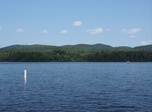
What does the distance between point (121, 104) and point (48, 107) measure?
385 inches

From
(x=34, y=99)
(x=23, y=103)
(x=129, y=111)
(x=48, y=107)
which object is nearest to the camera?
(x=129, y=111)

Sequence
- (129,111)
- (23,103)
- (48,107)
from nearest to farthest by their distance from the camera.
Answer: (129,111)
(48,107)
(23,103)

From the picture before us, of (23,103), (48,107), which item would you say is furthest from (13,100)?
(48,107)

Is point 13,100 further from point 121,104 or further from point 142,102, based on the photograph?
point 142,102

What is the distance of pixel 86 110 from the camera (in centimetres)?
3491

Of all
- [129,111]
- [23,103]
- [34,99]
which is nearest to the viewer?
[129,111]

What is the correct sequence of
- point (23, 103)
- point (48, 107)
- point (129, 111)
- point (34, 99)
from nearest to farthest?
point (129, 111), point (48, 107), point (23, 103), point (34, 99)

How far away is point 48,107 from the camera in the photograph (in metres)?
36.8

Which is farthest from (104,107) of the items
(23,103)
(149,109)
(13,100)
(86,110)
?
(13,100)

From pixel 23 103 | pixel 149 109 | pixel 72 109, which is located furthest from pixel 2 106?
pixel 149 109

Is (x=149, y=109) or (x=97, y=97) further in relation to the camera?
(x=97, y=97)

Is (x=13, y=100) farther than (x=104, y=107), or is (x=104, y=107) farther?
(x=13, y=100)

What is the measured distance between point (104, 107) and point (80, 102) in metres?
4.51

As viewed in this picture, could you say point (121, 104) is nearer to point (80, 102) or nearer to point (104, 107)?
point (104, 107)
